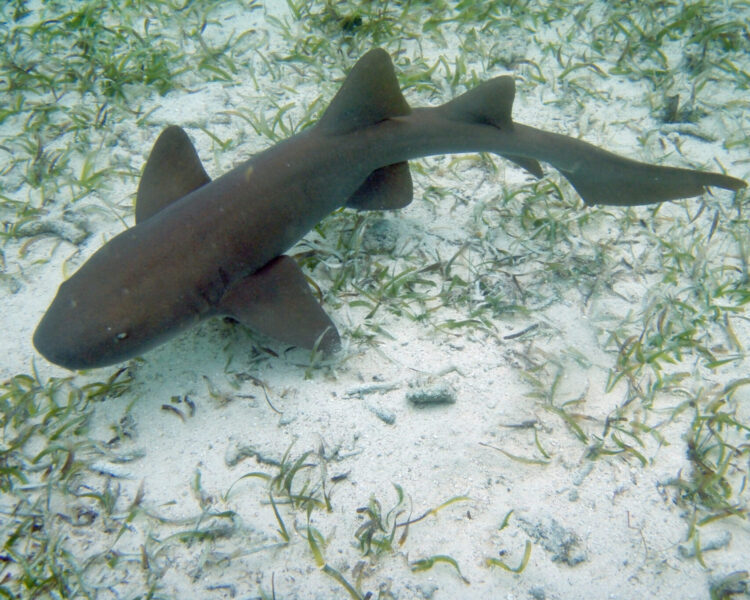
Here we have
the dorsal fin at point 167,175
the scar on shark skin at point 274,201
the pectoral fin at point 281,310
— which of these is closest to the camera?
the scar on shark skin at point 274,201

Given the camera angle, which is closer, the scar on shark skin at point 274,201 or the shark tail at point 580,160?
the scar on shark skin at point 274,201

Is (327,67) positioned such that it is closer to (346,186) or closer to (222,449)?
(346,186)

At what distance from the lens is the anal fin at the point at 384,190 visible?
3.65 meters

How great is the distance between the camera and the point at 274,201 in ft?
9.96

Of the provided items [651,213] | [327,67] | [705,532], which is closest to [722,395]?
[705,532]

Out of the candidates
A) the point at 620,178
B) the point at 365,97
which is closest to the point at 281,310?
the point at 365,97

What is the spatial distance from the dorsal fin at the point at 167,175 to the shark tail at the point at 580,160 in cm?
193

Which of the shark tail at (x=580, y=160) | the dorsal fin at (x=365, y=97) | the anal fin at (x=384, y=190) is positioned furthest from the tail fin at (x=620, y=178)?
the dorsal fin at (x=365, y=97)

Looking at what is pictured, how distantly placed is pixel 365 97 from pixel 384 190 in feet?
2.22

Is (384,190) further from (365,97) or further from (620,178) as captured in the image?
(620,178)

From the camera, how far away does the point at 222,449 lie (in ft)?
9.30

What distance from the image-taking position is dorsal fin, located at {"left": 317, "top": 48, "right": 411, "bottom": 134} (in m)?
3.25

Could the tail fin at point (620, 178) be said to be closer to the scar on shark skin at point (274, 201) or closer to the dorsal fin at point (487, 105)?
the scar on shark skin at point (274, 201)

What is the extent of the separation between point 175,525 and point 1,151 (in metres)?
4.05
